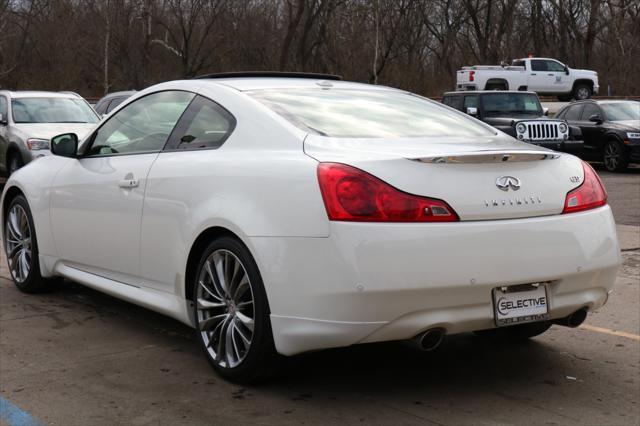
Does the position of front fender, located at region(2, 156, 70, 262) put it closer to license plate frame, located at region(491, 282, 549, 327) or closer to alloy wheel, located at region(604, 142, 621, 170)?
license plate frame, located at region(491, 282, 549, 327)

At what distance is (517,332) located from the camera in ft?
17.9

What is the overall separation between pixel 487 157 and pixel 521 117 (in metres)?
15.9

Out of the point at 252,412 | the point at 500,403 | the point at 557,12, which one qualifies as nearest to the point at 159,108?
the point at 252,412

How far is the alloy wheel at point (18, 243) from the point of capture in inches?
267

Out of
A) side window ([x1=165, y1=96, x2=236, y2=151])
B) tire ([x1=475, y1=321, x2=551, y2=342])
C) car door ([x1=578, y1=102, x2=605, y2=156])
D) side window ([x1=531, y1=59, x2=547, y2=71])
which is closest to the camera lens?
side window ([x1=165, y1=96, x2=236, y2=151])

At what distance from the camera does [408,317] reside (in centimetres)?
408

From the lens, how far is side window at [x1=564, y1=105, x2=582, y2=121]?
21.1m

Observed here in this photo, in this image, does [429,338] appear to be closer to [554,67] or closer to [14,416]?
[14,416]

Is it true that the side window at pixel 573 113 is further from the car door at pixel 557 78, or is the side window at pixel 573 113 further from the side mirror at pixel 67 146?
the car door at pixel 557 78

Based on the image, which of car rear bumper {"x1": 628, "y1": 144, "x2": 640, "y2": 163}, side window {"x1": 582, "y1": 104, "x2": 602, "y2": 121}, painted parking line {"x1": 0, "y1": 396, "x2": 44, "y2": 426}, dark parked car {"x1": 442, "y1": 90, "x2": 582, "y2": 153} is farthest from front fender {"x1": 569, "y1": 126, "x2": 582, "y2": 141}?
painted parking line {"x1": 0, "y1": 396, "x2": 44, "y2": 426}

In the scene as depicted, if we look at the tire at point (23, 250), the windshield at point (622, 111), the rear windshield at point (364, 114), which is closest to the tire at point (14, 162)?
the tire at point (23, 250)

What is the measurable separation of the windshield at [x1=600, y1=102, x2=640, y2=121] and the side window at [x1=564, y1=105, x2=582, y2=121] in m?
0.59

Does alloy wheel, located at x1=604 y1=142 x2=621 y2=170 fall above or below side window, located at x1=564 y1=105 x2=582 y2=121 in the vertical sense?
below

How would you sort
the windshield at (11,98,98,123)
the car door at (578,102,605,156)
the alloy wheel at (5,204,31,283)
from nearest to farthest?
the alloy wheel at (5,204,31,283) < the windshield at (11,98,98,123) < the car door at (578,102,605,156)
